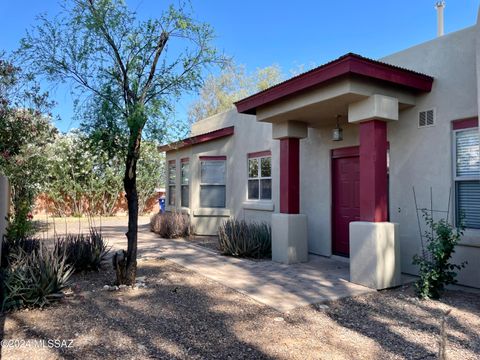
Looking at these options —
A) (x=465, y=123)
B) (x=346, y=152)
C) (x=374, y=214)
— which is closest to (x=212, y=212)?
(x=346, y=152)

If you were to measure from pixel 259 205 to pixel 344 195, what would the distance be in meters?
3.06

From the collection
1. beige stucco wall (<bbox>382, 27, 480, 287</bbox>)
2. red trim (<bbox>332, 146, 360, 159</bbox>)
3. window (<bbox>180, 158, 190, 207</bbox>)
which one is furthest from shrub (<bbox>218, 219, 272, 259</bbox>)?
window (<bbox>180, 158, 190, 207</bbox>)

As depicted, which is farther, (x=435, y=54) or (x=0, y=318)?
(x=435, y=54)

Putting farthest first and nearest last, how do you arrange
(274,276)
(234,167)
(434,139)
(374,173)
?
(234,167) → (274,276) → (434,139) → (374,173)

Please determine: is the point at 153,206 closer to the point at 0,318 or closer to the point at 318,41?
the point at 318,41

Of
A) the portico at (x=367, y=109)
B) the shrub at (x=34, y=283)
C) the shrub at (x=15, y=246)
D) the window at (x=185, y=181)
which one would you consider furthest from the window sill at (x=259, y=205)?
the shrub at (x=34, y=283)

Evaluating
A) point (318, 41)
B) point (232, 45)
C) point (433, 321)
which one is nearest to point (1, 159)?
point (232, 45)

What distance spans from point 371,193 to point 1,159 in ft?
26.6

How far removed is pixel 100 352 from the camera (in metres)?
3.67

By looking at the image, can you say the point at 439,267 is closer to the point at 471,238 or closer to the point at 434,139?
the point at 471,238

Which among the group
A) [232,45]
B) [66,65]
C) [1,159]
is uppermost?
[232,45]

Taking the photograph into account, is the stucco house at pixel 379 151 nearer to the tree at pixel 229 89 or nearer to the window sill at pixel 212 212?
the window sill at pixel 212 212

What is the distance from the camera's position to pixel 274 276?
675 cm

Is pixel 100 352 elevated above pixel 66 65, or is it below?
below
